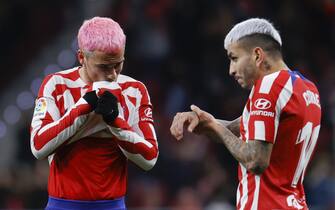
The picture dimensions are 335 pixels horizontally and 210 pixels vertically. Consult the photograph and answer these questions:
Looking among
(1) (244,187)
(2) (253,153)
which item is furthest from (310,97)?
(1) (244,187)

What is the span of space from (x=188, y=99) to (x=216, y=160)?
951mm

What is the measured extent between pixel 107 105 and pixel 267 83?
2.62ft

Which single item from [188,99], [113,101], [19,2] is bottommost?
[188,99]

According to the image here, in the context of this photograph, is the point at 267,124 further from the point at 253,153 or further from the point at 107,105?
the point at 107,105

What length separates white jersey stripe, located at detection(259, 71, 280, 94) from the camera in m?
4.22

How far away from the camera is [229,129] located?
486 centimetres

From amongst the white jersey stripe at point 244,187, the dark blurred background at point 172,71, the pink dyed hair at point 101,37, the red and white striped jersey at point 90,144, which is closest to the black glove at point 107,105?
the red and white striped jersey at point 90,144

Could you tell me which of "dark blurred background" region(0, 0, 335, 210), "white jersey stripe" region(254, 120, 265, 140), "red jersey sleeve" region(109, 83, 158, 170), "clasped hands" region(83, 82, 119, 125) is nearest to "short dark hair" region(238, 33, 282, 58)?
"white jersey stripe" region(254, 120, 265, 140)

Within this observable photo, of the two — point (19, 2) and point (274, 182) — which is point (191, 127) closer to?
point (274, 182)

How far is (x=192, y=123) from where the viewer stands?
4.32m

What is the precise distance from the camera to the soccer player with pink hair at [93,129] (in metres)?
4.20

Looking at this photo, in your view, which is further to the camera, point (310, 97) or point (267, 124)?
point (310, 97)

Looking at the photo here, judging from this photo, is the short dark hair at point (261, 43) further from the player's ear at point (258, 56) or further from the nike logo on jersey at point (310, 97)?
the nike logo on jersey at point (310, 97)

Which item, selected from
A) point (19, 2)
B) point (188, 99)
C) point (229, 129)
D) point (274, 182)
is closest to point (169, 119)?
point (188, 99)
